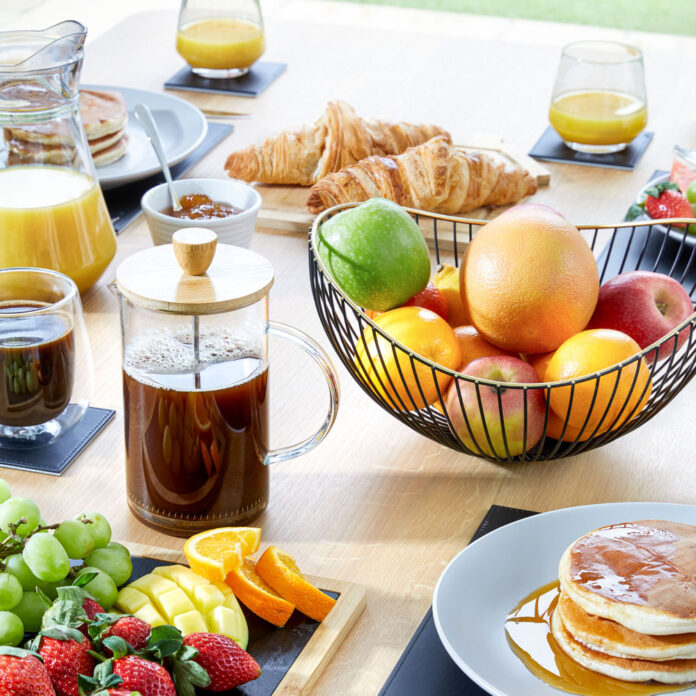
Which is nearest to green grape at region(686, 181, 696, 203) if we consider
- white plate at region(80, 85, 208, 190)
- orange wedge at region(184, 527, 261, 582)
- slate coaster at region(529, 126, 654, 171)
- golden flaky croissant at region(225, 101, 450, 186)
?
slate coaster at region(529, 126, 654, 171)

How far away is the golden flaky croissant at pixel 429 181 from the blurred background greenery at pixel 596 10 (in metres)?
4.05

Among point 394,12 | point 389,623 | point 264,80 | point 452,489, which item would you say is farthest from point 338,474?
point 394,12

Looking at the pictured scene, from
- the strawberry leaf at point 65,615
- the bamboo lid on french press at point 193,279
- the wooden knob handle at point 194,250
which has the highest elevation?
the wooden knob handle at point 194,250

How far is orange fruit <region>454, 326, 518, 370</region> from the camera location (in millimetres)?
1039

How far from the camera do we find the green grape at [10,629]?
75cm

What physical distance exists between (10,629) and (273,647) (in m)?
0.20

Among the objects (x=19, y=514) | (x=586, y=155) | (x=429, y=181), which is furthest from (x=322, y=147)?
(x=19, y=514)

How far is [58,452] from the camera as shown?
3.54ft

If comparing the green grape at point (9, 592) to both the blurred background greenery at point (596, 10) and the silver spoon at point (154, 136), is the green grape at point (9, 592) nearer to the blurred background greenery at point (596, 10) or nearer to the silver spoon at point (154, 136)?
the silver spoon at point (154, 136)

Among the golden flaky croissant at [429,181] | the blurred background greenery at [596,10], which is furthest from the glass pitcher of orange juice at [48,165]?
the blurred background greenery at [596,10]

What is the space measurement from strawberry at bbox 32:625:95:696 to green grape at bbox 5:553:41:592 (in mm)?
96

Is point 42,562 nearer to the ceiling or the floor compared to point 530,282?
nearer to the floor

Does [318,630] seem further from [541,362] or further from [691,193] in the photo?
[691,193]

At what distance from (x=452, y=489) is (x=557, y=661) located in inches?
11.0
